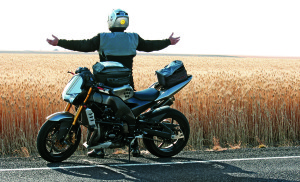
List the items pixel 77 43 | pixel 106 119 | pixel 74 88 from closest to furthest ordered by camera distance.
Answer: pixel 74 88, pixel 106 119, pixel 77 43

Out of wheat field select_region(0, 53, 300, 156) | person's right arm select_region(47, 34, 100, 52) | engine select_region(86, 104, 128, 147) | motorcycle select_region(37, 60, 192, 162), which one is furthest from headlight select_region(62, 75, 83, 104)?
wheat field select_region(0, 53, 300, 156)

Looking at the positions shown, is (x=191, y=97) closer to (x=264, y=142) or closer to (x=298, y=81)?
(x=264, y=142)

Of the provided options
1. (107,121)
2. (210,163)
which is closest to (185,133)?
A: (210,163)

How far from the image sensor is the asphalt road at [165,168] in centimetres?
573

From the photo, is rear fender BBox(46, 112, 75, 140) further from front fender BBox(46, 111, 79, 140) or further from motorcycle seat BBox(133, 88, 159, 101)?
motorcycle seat BBox(133, 88, 159, 101)

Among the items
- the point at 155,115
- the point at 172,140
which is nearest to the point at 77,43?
the point at 155,115

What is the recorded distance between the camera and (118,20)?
694cm

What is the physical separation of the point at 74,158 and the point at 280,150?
362 cm

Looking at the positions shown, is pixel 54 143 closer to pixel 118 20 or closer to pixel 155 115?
pixel 155 115

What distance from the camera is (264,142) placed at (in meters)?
9.05

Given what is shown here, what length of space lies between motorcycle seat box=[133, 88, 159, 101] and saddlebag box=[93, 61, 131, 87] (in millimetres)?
383

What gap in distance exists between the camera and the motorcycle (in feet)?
20.5

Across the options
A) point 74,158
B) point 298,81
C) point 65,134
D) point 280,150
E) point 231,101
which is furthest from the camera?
point 298,81

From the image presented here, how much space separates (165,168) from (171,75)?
1497 mm
